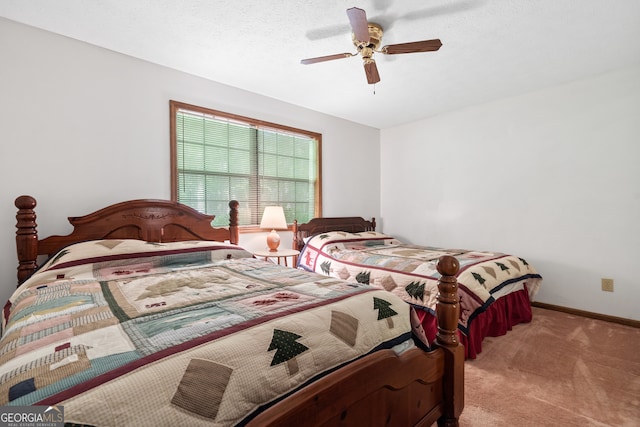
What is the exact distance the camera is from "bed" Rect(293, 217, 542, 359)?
2.18 meters

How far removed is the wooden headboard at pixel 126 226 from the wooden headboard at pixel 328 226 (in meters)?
0.84

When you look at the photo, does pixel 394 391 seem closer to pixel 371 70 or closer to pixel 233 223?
pixel 371 70

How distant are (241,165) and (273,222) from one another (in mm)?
754

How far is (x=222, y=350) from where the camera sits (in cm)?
82

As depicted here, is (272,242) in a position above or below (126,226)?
below


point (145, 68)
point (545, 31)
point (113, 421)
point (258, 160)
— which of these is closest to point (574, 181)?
point (545, 31)

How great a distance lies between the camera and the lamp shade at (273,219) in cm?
313

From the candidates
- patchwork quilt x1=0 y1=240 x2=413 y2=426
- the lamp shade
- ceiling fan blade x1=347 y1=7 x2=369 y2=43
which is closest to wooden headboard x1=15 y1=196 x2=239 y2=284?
the lamp shade

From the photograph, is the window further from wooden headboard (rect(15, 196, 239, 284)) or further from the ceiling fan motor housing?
the ceiling fan motor housing

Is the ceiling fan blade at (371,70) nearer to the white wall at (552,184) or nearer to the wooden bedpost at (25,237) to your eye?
the white wall at (552,184)

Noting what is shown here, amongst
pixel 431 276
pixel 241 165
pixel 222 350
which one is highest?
pixel 241 165

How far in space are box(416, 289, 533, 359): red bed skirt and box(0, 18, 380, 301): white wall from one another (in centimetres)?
251

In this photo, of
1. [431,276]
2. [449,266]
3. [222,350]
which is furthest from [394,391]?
[431,276]

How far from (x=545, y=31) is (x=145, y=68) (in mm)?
3266
